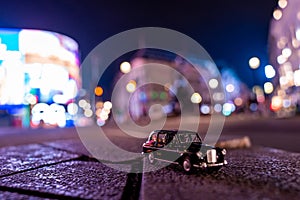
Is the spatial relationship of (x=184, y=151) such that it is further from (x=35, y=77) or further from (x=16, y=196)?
(x=35, y=77)

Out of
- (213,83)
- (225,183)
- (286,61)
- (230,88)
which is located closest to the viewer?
(225,183)

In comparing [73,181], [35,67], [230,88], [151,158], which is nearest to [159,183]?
[151,158]

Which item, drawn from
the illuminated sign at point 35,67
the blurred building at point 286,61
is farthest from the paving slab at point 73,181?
the blurred building at point 286,61

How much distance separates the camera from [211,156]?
16.8 ft

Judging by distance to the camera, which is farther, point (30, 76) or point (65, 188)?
point (30, 76)

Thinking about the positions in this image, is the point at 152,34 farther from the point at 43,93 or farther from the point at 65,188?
the point at 43,93

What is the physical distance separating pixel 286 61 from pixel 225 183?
70.4m

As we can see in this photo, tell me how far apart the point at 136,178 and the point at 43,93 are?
40.1 m

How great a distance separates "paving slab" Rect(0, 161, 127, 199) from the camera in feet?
15.8

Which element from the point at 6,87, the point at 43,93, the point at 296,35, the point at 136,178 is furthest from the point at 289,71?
the point at 136,178

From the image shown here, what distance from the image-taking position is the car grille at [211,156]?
5.05 m

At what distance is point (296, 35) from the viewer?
54.0m

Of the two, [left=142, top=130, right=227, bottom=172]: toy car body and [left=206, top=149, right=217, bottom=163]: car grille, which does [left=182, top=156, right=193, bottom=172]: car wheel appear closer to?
[left=142, top=130, right=227, bottom=172]: toy car body

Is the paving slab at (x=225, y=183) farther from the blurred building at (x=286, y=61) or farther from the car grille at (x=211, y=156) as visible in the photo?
the blurred building at (x=286, y=61)
